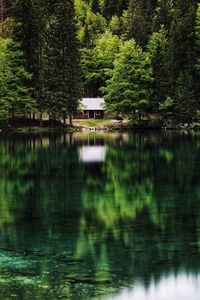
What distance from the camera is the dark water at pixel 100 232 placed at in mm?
15289

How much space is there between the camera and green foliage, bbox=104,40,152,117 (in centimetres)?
10800

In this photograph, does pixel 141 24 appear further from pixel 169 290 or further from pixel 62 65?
pixel 169 290

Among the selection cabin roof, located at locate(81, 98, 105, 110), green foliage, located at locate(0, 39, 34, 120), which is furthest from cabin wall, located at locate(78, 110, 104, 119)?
green foliage, located at locate(0, 39, 34, 120)

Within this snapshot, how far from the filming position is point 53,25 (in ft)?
350

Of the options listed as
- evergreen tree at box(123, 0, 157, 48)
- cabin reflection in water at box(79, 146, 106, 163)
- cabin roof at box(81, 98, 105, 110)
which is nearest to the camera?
cabin reflection in water at box(79, 146, 106, 163)

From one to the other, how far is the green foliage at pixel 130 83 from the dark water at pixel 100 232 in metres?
63.9

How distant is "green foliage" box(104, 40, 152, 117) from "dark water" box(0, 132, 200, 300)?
63892 millimetres

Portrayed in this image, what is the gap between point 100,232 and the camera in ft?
70.7

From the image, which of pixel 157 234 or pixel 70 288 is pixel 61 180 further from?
pixel 70 288

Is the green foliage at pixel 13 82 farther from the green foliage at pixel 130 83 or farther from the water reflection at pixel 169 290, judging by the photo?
the water reflection at pixel 169 290

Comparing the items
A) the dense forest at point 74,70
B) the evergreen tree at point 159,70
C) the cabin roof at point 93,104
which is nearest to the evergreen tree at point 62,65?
→ the dense forest at point 74,70

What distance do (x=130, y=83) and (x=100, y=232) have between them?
8920 cm

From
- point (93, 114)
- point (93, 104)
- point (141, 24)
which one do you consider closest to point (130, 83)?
point (93, 104)

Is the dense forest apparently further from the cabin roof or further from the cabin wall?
the cabin wall
